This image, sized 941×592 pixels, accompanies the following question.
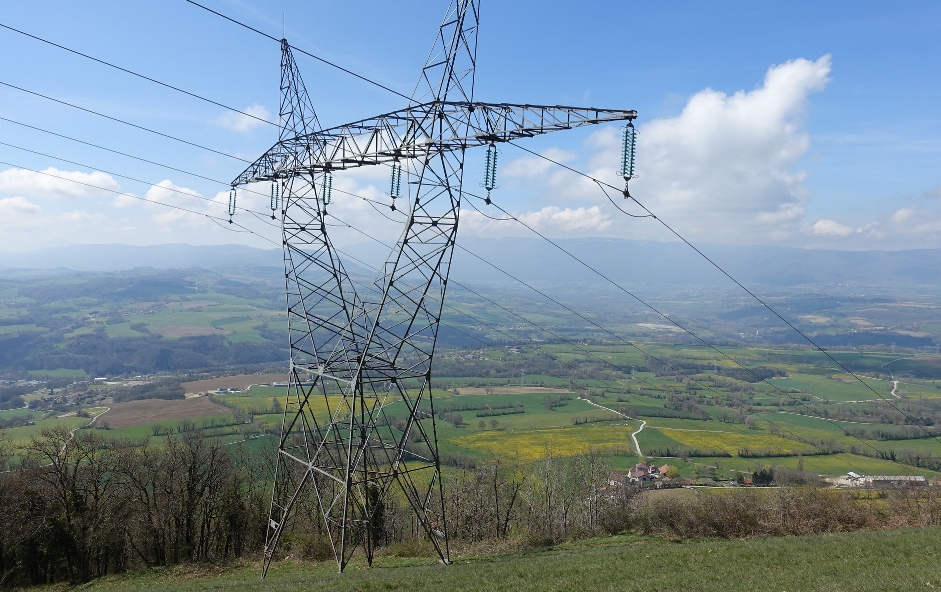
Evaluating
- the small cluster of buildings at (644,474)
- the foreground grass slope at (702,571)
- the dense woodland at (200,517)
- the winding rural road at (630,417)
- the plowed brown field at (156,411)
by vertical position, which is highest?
the foreground grass slope at (702,571)

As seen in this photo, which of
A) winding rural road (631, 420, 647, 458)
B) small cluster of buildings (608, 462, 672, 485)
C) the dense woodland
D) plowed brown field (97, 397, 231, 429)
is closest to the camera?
the dense woodland

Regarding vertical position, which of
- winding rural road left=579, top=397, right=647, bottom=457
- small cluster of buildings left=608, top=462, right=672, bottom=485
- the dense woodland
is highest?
the dense woodland

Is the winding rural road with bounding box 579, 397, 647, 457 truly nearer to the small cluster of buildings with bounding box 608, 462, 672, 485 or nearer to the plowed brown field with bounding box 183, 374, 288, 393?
the small cluster of buildings with bounding box 608, 462, 672, 485

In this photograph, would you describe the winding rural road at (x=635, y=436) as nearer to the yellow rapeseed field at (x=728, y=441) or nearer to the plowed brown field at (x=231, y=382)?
the yellow rapeseed field at (x=728, y=441)

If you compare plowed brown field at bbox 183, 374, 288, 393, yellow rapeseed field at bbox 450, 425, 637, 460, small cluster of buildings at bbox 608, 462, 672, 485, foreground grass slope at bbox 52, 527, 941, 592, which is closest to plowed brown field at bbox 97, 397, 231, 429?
plowed brown field at bbox 183, 374, 288, 393

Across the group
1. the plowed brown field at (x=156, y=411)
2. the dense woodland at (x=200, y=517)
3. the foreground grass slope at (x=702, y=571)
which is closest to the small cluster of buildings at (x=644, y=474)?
the dense woodland at (x=200, y=517)

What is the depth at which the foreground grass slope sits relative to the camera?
508 inches

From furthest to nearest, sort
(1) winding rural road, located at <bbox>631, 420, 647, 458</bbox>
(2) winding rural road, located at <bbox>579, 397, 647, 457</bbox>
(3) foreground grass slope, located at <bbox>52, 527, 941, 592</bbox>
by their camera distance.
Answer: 1. (2) winding rural road, located at <bbox>579, 397, 647, 457</bbox>
2. (1) winding rural road, located at <bbox>631, 420, 647, 458</bbox>
3. (3) foreground grass slope, located at <bbox>52, 527, 941, 592</bbox>

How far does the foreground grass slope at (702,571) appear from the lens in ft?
42.3

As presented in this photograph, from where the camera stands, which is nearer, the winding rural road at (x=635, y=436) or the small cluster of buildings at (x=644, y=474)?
the small cluster of buildings at (x=644, y=474)

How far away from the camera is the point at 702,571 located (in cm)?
1445

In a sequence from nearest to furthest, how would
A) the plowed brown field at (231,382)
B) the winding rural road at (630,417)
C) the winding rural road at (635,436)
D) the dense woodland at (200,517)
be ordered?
the dense woodland at (200,517)
the winding rural road at (635,436)
the winding rural road at (630,417)
the plowed brown field at (231,382)

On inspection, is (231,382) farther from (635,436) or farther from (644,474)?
(644,474)

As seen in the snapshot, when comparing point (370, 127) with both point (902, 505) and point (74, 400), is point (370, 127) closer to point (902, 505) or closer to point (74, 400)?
point (902, 505)
